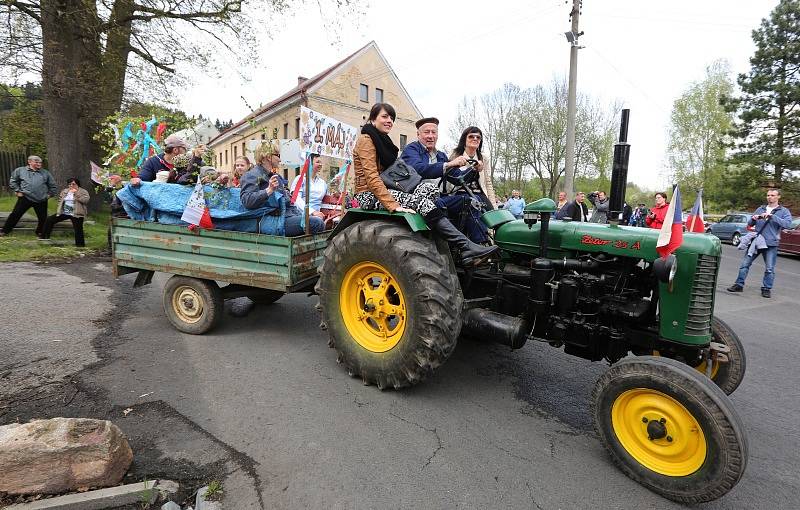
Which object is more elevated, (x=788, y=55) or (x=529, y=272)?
A: (x=788, y=55)

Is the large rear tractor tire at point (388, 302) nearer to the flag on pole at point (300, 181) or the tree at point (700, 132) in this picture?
the flag on pole at point (300, 181)

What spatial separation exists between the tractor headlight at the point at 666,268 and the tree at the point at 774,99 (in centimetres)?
2863

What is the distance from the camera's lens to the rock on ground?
6.51ft

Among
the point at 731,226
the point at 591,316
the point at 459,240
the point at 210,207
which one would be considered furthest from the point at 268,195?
the point at 731,226

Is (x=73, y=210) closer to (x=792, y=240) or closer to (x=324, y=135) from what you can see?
(x=324, y=135)

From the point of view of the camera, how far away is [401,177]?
10.9 feet

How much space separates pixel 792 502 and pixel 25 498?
390cm

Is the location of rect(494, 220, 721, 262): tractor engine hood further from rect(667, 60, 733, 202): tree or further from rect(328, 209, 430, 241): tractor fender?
rect(667, 60, 733, 202): tree

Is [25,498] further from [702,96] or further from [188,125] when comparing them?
[702,96]

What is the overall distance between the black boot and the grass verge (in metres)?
8.04

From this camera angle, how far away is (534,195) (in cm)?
3478

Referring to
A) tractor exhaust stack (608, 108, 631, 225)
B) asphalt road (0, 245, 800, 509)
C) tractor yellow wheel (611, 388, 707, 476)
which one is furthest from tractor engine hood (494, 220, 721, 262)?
asphalt road (0, 245, 800, 509)

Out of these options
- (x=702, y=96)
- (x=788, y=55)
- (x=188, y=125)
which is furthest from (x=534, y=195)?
(x=188, y=125)

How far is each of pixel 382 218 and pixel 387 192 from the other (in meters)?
0.29
